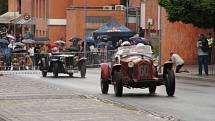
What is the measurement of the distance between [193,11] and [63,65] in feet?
21.8

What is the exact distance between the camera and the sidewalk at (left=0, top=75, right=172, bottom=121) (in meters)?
14.6

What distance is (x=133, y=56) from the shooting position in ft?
72.4

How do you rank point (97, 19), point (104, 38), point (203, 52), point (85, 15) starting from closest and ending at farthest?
1. point (203, 52)
2. point (104, 38)
3. point (85, 15)
4. point (97, 19)

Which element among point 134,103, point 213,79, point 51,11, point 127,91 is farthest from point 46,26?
point 134,103

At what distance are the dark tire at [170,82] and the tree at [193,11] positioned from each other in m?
11.7

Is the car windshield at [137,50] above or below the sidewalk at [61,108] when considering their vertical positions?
above

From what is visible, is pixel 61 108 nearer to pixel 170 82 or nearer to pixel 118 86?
pixel 118 86

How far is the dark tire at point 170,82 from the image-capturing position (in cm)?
2114

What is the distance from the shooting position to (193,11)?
33688 millimetres

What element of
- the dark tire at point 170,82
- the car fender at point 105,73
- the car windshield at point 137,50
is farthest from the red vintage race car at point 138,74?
the car fender at point 105,73

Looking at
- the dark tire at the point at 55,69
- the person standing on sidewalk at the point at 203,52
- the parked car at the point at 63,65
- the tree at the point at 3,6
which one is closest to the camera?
the person standing on sidewalk at the point at 203,52

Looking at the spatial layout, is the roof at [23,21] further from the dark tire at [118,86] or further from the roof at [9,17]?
the dark tire at [118,86]

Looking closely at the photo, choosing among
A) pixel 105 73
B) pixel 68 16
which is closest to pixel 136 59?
pixel 105 73

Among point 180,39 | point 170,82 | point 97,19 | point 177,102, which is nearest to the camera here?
point 177,102
